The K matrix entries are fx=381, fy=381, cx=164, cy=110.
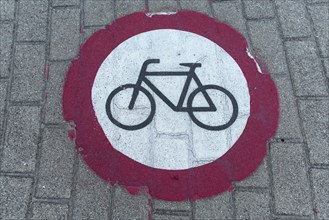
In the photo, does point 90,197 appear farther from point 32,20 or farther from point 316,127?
point 316,127

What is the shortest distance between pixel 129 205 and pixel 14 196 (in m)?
0.87

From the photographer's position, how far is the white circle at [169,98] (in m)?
2.95

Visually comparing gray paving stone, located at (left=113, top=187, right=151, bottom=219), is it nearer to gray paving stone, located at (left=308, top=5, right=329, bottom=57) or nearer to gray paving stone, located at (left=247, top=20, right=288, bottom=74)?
gray paving stone, located at (left=247, top=20, right=288, bottom=74)

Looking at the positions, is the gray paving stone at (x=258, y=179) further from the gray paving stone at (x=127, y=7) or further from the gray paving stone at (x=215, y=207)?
the gray paving stone at (x=127, y=7)

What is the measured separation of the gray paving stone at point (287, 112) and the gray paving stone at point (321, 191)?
1.02ft

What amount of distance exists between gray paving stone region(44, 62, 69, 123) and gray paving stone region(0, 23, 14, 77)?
0.39 meters

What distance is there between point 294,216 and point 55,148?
1.88 meters

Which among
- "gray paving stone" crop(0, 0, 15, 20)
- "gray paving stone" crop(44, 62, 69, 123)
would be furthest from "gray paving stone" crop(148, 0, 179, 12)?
"gray paving stone" crop(0, 0, 15, 20)

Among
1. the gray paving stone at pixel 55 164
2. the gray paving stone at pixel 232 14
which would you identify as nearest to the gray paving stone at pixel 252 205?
the gray paving stone at pixel 55 164

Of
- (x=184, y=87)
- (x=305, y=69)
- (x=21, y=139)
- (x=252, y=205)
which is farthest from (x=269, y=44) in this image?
(x=21, y=139)

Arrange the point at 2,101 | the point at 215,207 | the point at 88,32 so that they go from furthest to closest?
the point at 88,32 < the point at 2,101 < the point at 215,207

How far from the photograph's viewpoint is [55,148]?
299 cm

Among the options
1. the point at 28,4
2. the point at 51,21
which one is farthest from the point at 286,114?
the point at 28,4

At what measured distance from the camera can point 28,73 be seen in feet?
10.7
